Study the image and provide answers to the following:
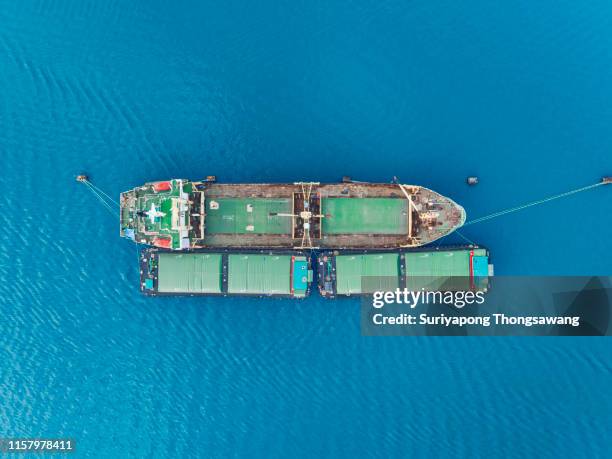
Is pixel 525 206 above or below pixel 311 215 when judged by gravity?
above

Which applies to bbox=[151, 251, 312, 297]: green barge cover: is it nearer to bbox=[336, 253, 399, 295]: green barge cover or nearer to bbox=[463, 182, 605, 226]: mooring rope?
bbox=[336, 253, 399, 295]: green barge cover

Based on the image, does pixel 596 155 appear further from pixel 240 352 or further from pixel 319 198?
pixel 240 352

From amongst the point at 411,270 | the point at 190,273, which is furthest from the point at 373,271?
the point at 190,273

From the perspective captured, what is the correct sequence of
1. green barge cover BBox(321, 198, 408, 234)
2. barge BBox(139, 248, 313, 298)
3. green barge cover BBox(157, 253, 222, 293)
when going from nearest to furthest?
1. green barge cover BBox(321, 198, 408, 234)
2. barge BBox(139, 248, 313, 298)
3. green barge cover BBox(157, 253, 222, 293)

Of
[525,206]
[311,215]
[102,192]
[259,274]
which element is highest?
[102,192]

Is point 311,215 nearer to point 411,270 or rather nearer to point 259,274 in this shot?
point 259,274

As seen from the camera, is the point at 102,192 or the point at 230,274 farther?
the point at 102,192

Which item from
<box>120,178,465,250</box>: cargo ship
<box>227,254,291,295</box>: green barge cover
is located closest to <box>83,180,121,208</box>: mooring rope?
<box>120,178,465,250</box>: cargo ship

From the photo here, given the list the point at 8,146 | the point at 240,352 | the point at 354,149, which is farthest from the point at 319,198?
the point at 8,146
